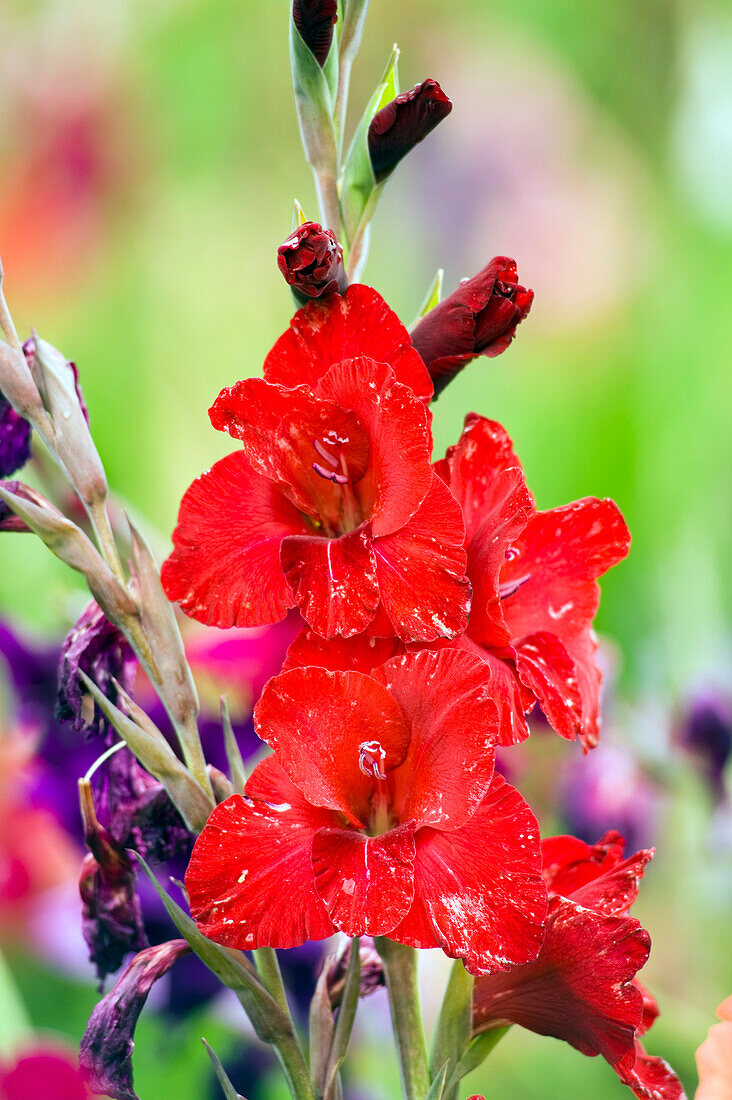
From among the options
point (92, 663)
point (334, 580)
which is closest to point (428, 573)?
point (334, 580)

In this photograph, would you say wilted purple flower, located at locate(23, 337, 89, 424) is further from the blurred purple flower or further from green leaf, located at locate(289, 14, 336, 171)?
the blurred purple flower

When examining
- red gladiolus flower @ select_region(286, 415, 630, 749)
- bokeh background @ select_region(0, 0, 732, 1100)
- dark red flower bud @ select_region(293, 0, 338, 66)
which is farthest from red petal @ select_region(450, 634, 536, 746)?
bokeh background @ select_region(0, 0, 732, 1100)

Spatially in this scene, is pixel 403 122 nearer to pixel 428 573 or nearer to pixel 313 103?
pixel 313 103

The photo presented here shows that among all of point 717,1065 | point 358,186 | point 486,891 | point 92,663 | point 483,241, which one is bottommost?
point 717,1065

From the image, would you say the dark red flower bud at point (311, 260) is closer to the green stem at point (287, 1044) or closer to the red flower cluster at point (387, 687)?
the red flower cluster at point (387, 687)

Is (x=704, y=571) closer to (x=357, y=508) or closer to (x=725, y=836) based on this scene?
(x=725, y=836)

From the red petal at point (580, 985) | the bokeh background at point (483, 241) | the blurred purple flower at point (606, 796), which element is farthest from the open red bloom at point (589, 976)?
the bokeh background at point (483, 241)

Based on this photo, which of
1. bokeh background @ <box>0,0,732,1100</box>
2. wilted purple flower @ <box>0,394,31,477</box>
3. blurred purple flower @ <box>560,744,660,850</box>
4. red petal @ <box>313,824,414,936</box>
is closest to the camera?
red petal @ <box>313,824,414,936</box>
